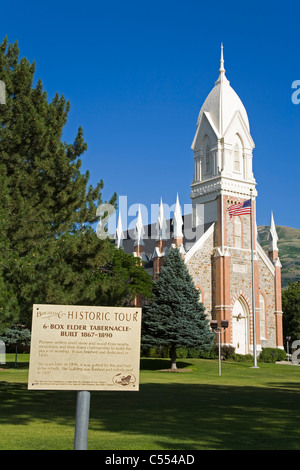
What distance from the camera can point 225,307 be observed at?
163 feet

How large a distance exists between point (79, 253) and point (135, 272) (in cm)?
Answer: 2480

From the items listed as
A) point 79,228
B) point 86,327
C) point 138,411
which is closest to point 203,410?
point 138,411

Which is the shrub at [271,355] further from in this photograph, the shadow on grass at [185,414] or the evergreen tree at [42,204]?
the evergreen tree at [42,204]

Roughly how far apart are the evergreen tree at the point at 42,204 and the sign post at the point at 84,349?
8570 millimetres

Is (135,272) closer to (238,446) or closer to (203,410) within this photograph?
(203,410)

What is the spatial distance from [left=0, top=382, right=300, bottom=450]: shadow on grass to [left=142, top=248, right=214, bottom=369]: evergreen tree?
14.9 meters

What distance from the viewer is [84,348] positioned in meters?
6.49

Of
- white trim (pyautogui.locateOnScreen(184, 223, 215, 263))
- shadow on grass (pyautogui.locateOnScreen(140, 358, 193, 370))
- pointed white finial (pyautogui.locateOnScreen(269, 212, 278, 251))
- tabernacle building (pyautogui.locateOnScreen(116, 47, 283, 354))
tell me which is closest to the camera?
shadow on grass (pyautogui.locateOnScreen(140, 358, 193, 370))

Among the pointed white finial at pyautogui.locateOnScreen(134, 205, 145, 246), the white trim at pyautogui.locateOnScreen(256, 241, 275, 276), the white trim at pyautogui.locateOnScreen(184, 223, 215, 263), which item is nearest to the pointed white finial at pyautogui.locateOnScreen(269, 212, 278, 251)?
the white trim at pyautogui.locateOnScreen(256, 241, 275, 276)

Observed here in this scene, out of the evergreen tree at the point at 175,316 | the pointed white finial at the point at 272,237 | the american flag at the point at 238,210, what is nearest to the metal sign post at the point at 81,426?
the evergreen tree at the point at 175,316

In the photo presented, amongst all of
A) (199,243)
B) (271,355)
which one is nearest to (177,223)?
(199,243)

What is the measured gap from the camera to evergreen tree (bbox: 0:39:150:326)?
50.8 ft

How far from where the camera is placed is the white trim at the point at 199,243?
4999 centimetres

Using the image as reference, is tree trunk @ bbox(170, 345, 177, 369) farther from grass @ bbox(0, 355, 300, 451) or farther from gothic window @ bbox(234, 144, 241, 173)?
gothic window @ bbox(234, 144, 241, 173)
